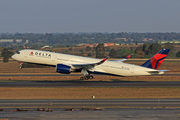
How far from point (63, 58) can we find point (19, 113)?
27913mm

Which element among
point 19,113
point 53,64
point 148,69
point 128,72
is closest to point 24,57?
point 53,64

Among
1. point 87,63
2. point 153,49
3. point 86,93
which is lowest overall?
point 86,93

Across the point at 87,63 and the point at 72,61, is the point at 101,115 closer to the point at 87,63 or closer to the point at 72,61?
the point at 72,61

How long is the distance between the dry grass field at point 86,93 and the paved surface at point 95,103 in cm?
335

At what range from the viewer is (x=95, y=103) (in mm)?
37438

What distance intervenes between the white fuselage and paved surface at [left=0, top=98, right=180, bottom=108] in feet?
59.7

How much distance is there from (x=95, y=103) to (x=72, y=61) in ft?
70.9

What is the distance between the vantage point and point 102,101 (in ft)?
127

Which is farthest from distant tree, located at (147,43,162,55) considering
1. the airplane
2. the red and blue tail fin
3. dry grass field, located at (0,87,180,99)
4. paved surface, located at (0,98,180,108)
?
paved surface, located at (0,98,180,108)

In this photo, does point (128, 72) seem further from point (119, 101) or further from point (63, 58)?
point (119, 101)

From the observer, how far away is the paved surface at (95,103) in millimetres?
36156

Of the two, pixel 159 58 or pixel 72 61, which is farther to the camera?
pixel 72 61

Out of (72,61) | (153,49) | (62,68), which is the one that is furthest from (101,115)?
(153,49)

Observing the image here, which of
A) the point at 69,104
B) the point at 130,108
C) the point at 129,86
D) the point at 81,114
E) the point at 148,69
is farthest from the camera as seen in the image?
the point at 148,69
